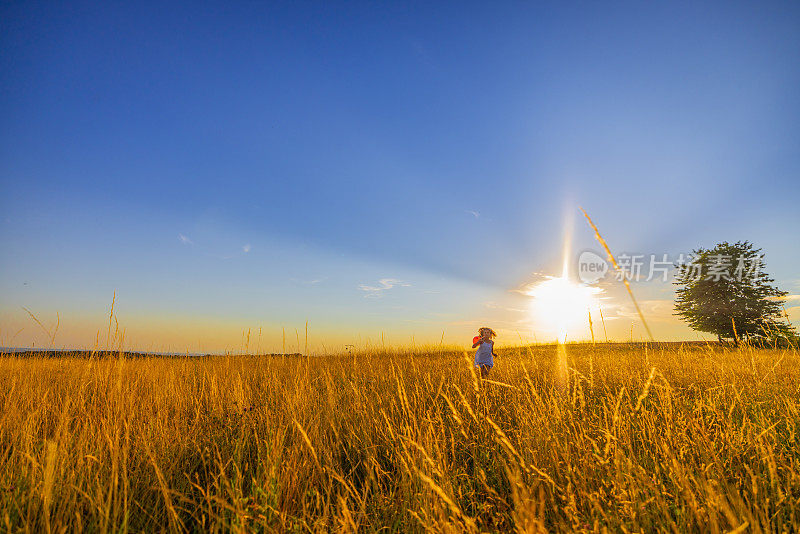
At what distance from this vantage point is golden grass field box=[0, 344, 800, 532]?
195cm

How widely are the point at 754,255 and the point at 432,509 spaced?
3704cm

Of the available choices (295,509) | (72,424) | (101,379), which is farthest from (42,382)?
(295,509)

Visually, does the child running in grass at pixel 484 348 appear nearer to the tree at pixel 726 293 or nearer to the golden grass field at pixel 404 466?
the golden grass field at pixel 404 466

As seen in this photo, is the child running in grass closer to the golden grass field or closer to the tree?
the golden grass field

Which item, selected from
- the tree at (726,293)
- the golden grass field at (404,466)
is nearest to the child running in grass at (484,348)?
the golden grass field at (404,466)

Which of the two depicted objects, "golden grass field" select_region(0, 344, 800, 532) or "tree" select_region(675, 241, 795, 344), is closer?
"golden grass field" select_region(0, 344, 800, 532)

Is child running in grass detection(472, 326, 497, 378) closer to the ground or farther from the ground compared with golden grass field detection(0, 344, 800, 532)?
farther from the ground

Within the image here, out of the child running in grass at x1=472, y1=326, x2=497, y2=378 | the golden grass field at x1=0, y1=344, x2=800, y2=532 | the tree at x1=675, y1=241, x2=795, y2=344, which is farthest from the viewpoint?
the tree at x1=675, y1=241, x2=795, y2=344

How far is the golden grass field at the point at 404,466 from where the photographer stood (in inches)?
76.8

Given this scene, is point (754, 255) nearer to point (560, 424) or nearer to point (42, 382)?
A: point (560, 424)

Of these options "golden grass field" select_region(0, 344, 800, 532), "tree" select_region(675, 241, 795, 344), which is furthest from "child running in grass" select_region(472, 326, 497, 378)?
"tree" select_region(675, 241, 795, 344)

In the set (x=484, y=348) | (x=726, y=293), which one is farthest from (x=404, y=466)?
(x=726, y=293)

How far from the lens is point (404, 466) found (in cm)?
255

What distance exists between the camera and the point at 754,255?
1114 inches
